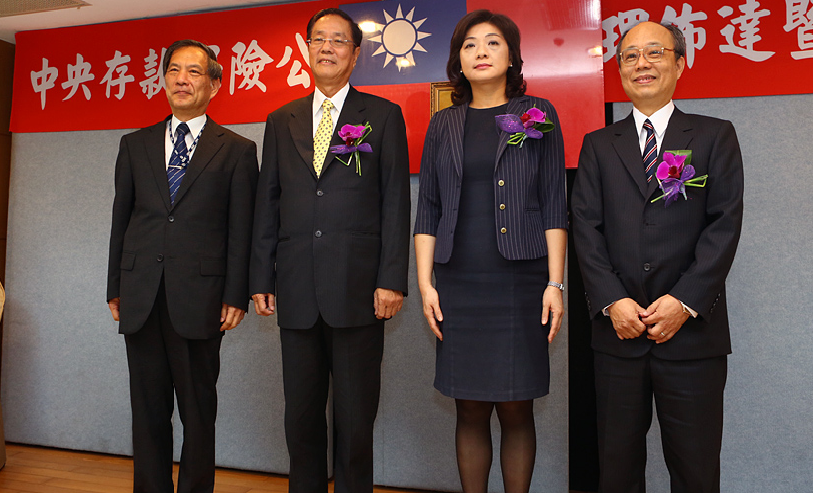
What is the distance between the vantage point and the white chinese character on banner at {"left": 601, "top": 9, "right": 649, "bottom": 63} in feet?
8.59

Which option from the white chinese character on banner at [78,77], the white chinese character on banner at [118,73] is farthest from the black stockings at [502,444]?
the white chinese character on banner at [78,77]

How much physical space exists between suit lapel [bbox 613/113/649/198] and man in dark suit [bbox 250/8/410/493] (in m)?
0.70

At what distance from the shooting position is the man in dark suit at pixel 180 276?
6.64ft

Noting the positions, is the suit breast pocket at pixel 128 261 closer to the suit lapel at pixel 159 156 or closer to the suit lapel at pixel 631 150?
the suit lapel at pixel 159 156

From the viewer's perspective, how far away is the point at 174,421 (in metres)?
3.14

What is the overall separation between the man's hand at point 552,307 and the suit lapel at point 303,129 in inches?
33.6

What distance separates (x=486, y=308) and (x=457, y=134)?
1.90ft

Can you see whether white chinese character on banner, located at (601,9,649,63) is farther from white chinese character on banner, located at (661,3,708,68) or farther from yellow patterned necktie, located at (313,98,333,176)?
yellow patterned necktie, located at (313,98,333,176)

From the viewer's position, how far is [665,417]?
1.68 metres

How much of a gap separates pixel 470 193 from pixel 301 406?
0.90 meters

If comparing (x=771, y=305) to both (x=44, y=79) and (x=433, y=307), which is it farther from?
(x=44, y=79)

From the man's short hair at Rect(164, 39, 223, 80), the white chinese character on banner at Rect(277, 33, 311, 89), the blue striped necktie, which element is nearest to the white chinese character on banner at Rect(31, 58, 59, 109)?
the white chinese character on banner at Rect(277, 33, 311, 89)

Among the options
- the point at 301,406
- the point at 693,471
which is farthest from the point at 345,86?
the point at 693,471

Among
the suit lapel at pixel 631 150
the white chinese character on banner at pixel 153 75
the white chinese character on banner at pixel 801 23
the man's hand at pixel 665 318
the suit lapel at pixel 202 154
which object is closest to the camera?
the man's hand at pixel 665 318
